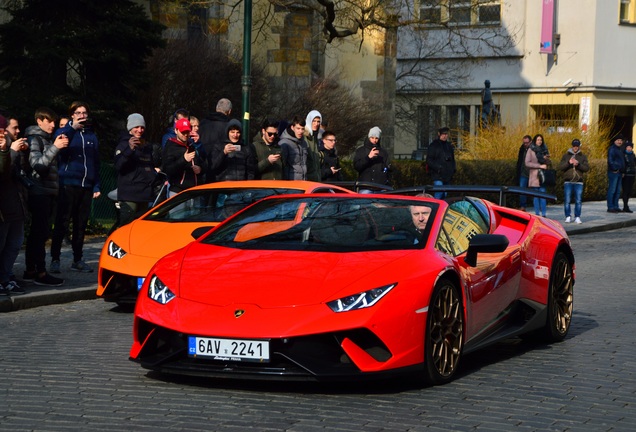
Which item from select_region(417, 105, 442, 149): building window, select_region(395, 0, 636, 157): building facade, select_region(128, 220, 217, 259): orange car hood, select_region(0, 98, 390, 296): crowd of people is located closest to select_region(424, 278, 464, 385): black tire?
select_region(128, 220, 217, 259): orange car hood

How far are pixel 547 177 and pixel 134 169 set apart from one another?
49.5ft

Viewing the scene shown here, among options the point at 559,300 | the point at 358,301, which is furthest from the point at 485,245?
the point at 559,300

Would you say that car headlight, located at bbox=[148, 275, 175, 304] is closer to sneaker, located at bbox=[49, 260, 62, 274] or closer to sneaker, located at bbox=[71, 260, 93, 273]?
sneaker, located at bbox=[49, 260, 62, 274]

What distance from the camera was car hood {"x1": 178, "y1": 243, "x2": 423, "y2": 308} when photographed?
7820 mm

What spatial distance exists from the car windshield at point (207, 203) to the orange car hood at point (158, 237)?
0.19 m

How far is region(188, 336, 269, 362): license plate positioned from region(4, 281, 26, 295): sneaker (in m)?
5.77

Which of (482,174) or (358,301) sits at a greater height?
(358,301)

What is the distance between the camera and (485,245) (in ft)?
28.7

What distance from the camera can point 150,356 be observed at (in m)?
8.05

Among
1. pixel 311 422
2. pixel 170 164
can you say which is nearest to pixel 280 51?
pixel 170 164

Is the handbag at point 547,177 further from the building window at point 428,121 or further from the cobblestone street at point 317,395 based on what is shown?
the building window at point 428,121

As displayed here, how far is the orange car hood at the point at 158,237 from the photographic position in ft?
40.6

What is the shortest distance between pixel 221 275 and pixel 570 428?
241 centimetres

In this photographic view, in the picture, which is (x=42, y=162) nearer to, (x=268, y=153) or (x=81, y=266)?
(x=81, y=266)
